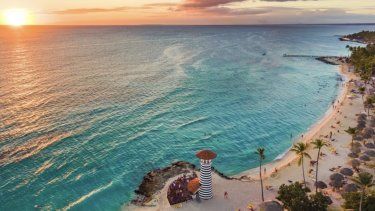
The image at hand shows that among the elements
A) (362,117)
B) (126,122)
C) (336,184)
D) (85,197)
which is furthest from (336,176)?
(126,122)

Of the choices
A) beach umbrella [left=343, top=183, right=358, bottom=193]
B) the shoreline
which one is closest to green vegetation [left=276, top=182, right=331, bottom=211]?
beach umbrella [left=343, top=183, right=358, bottom=193]

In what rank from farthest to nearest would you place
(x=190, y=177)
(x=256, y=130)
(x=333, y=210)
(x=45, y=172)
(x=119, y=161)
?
(x=256, y=130) → (x=119, y=161) → (x=45, y=172) → (x=190, y=177) → (x=333, y=210)

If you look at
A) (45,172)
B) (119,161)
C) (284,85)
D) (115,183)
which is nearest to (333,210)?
(115,183)

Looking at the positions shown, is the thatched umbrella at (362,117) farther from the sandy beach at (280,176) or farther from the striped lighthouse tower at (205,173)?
the striped lighthouse tower at (205,173)

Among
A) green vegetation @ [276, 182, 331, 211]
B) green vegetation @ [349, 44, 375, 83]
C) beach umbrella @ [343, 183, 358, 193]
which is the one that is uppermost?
green vegetation @ [349, 44, 375, 83]

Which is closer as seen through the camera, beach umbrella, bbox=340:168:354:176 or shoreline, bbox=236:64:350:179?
beach umbrella, bbox=340:168:354:176

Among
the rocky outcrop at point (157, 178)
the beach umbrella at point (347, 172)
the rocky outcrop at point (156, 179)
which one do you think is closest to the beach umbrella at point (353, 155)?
the beach umbrella at point (347, 172)

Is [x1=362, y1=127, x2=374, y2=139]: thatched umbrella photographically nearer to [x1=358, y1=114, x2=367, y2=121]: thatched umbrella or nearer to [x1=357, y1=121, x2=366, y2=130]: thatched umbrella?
[x1=357, y1=121, x2=366, y2=130]: thatched umbrella

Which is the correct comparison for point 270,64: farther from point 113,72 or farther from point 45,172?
point 45,172

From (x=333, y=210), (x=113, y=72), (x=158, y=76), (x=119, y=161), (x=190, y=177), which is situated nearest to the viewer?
(x=333, y=210)
